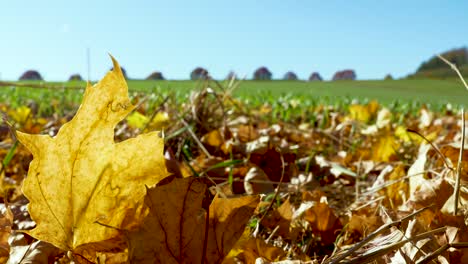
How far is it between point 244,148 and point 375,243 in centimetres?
113

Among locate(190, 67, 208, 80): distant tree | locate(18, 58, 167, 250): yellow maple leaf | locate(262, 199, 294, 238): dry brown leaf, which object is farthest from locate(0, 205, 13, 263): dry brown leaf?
locate(190, 67, 208, 80): distant tree

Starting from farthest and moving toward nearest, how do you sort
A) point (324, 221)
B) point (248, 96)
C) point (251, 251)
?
point (248, 96) < point (324, 221) < point (251, 251)

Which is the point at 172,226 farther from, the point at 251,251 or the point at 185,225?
the point at 251,251

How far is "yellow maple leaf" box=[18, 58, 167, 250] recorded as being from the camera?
1.83ft

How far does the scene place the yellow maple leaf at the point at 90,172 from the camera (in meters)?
0.56

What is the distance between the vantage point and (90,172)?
1.91 ft

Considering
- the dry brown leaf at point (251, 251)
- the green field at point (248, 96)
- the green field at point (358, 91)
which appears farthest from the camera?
the green field at point (358, 91)

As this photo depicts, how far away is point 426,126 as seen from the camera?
3117 mm

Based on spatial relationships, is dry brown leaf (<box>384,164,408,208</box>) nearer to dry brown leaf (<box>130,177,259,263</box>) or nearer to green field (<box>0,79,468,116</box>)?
green field (<box>0,79,468,116</box>)

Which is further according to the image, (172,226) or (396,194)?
(396,194)

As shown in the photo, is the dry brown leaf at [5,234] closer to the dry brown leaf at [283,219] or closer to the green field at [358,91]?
the dry brown leaf at [283,219]

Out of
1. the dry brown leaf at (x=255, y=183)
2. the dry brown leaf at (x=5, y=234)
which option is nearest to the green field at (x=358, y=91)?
the dry brown leaf at (x=255, y=183)

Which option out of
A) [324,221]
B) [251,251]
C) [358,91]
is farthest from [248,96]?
[358,91]

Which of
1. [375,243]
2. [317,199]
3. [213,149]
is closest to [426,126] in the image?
[213,149]
